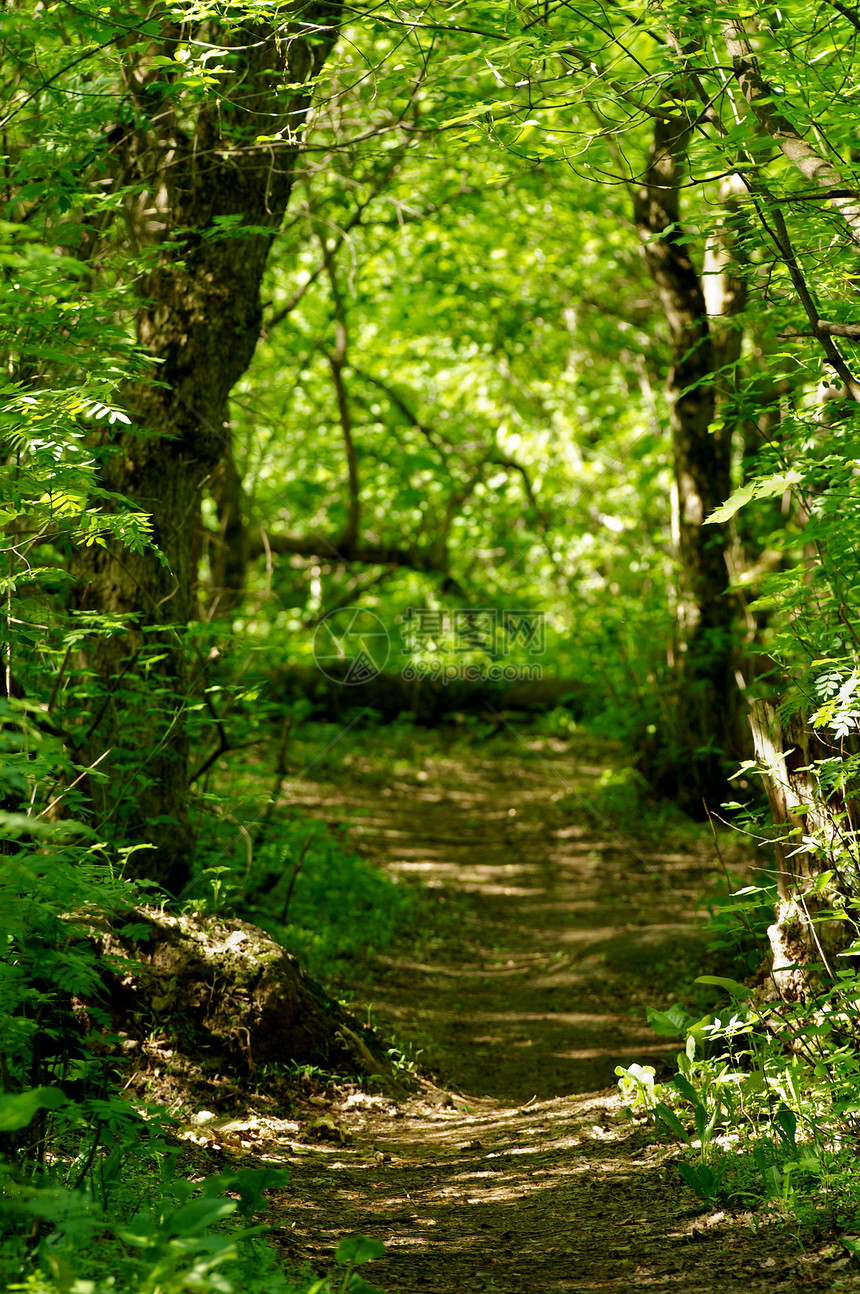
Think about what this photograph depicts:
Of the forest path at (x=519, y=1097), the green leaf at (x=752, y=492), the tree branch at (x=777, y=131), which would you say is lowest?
the forest path at (x=519, y=1097)

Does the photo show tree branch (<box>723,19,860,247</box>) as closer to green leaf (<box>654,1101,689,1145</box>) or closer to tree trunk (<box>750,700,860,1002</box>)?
tree trunk (<box>750,700,860,1002</box>)

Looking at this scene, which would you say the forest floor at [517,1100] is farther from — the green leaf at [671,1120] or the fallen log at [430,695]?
the fallen log at [430,695]

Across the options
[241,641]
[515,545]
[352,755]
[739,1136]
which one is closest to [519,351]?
[515,545]

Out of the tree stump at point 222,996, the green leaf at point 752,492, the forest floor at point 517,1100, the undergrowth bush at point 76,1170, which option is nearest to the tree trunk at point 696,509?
the forest floor at point 517,1100

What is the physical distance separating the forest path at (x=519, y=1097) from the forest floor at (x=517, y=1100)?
11mm

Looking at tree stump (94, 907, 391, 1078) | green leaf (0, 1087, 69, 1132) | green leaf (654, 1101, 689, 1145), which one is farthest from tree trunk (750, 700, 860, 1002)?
green leaf (0, 1087, 69, 1132)

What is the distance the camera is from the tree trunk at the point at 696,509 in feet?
28.1

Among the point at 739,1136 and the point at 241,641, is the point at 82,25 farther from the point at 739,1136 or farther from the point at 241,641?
the point at 739,1136

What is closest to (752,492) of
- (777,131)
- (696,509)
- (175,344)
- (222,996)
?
(777,131)

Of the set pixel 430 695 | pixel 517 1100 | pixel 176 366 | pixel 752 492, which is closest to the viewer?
pixel 752 492

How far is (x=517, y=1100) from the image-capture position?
4.55 metres

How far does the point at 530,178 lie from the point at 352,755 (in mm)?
6376

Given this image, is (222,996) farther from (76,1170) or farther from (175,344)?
(175,344)

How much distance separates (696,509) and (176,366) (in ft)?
17.3
